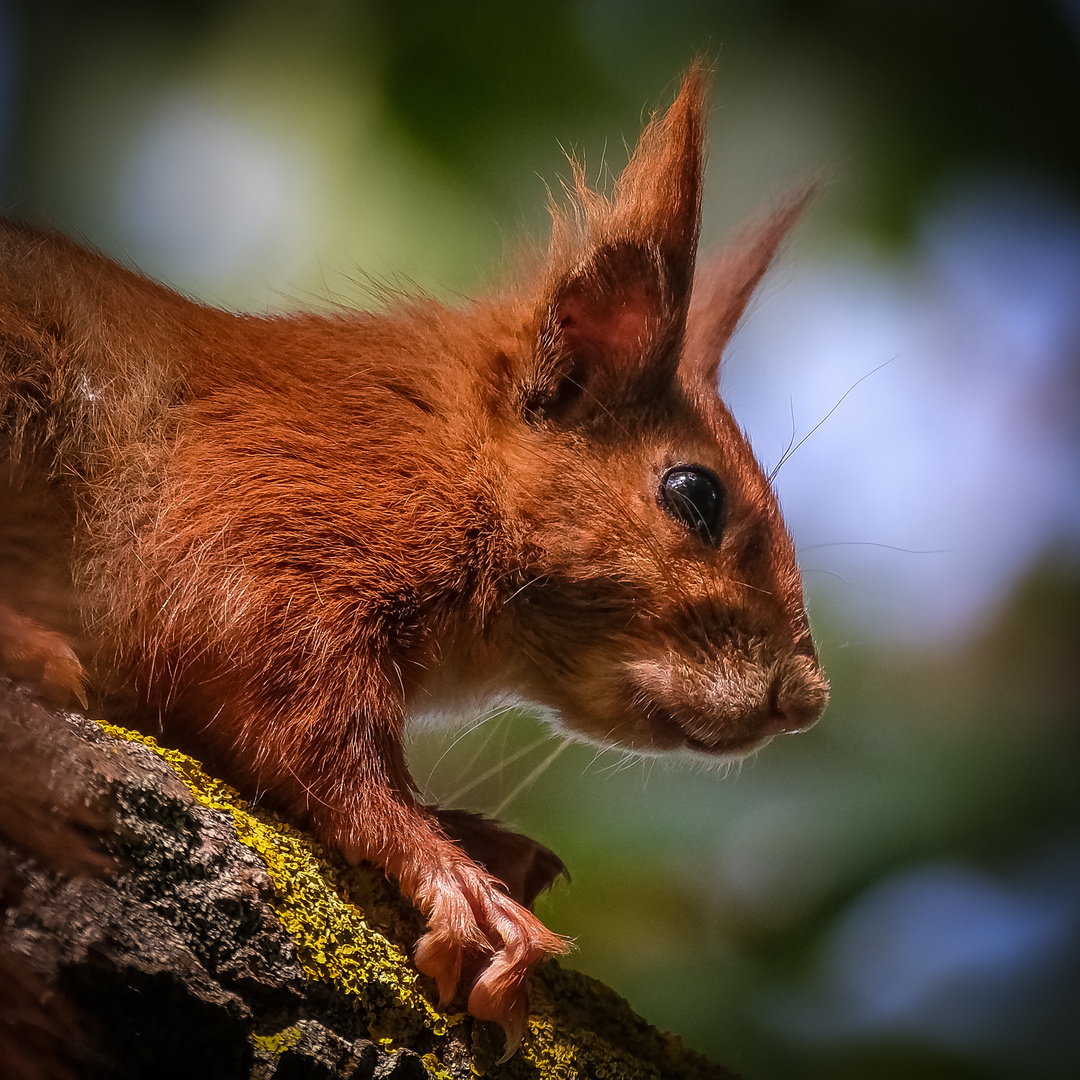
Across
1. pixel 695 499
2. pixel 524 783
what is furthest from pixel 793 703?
pixel 524 783

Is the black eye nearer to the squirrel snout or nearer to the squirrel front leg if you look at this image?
the squirrel snout

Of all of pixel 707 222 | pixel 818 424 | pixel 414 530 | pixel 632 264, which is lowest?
pixel 414 530

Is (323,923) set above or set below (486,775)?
below

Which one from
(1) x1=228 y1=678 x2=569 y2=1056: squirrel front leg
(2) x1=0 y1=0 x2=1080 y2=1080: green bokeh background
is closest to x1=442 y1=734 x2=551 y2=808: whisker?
(2) x1=0 y1=0 x2=1080 y2=1080: green bokeh background

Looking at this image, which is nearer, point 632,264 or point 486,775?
point 632,264

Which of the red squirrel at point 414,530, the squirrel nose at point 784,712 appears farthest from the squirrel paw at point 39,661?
the squirrel nose at point 784,712

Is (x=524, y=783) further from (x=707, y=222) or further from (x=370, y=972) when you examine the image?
(x=707, y=222)

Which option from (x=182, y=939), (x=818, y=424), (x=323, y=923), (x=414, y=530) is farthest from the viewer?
(x=818, y=424)

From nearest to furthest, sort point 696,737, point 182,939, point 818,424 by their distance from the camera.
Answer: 1. point 182,939
2. point 696,737
3. point 818,424
